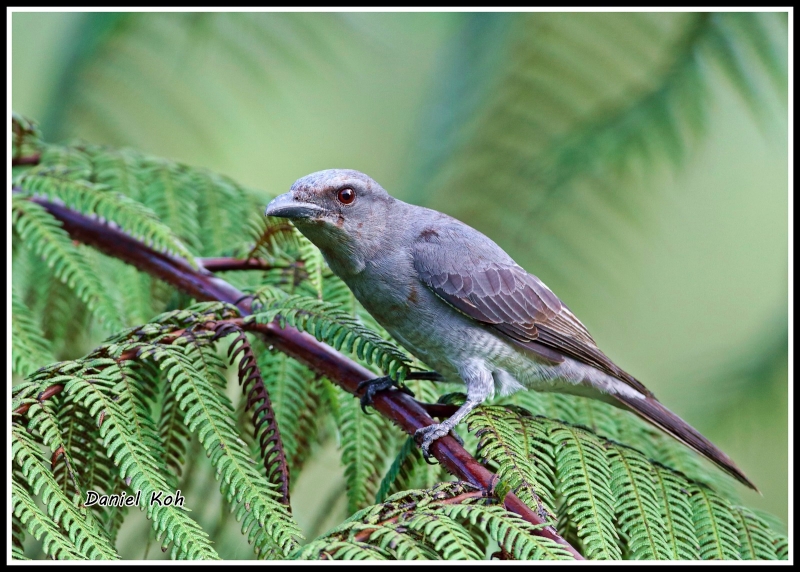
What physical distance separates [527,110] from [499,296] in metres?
2.39

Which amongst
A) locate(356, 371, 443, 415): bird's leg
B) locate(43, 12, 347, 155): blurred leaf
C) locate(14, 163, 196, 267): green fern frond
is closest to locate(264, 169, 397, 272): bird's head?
locate(14, 163, 196, 267): green fern frond

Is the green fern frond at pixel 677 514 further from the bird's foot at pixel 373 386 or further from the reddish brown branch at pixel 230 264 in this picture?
the reddish brown branch at pixel 230 264

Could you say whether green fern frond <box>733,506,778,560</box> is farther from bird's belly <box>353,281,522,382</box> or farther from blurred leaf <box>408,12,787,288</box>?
blurred leaf <box>408,12,787,288</box>

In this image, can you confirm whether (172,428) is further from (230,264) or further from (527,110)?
(527,110)

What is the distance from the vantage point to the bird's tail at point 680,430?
272cm

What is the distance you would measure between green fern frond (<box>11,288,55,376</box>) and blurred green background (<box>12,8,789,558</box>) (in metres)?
0.90

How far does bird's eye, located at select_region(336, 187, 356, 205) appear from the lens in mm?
2698

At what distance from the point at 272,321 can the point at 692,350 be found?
23.6ft

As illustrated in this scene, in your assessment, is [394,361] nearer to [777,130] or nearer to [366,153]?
[777,130]

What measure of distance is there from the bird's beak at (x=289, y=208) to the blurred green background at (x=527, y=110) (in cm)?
127

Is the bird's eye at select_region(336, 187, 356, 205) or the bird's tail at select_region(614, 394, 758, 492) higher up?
the bird's eye at select_region(336, 187, 356, 205)

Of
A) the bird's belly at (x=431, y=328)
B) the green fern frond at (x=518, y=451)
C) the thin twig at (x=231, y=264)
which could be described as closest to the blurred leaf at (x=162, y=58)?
the thin twig at (x=231, y=264)

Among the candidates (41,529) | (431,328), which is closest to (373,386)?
(431,328)

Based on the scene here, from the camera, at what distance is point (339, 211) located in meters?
2.71
